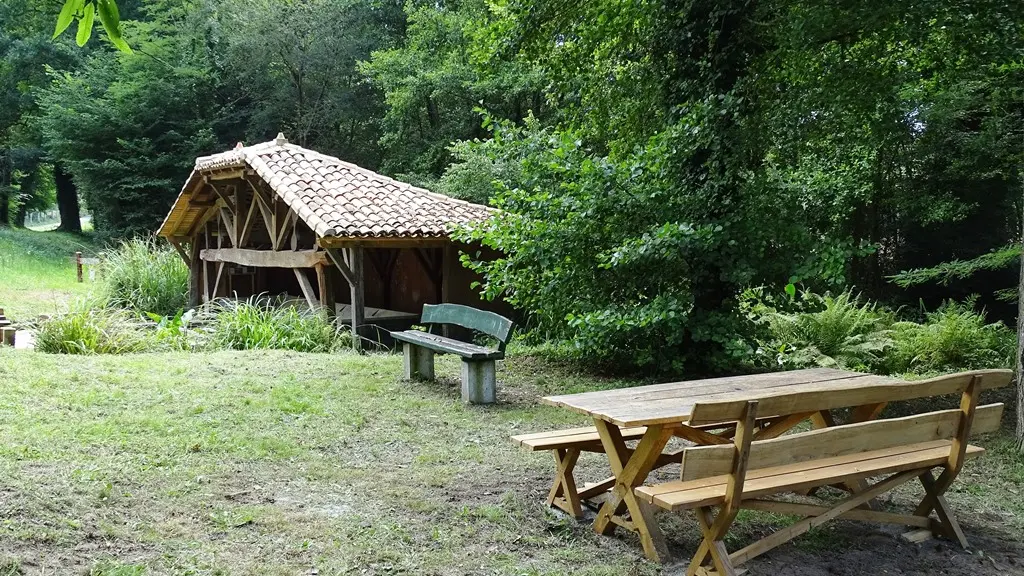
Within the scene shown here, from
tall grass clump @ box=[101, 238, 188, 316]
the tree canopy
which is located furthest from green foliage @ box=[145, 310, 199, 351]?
tall grass clump @ box=[101, 238, 188, 316]

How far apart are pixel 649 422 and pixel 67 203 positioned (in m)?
36.9

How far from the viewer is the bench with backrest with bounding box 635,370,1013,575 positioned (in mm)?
2842

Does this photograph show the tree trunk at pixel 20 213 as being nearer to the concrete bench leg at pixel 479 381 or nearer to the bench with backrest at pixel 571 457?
the concrete bench leg at pixel 479 381

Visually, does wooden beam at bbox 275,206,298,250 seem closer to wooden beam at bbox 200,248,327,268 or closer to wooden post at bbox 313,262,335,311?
wooden beam at bbox 200,248,327,268

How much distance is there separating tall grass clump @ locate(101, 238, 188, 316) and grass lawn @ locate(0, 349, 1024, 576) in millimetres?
9952

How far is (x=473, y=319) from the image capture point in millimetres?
7148

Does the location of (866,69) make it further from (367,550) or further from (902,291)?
(902,291)

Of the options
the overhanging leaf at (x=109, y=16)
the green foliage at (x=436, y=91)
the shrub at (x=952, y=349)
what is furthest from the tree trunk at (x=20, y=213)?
the overhanging leaf at (x=109, y=16)

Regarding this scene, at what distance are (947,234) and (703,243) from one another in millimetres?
7707

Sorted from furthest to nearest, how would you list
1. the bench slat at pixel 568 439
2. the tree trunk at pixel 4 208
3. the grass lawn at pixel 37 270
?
1. the tree trunk at pixel 4 208
2. the grass lawn at pixel 37 270
3. the bench slat at pixel 568 439

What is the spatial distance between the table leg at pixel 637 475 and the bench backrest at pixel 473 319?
299cm

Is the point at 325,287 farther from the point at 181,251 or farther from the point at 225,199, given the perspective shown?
the point at 181,251

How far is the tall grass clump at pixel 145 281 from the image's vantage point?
621 inches

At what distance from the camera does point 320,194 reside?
37.4ft
